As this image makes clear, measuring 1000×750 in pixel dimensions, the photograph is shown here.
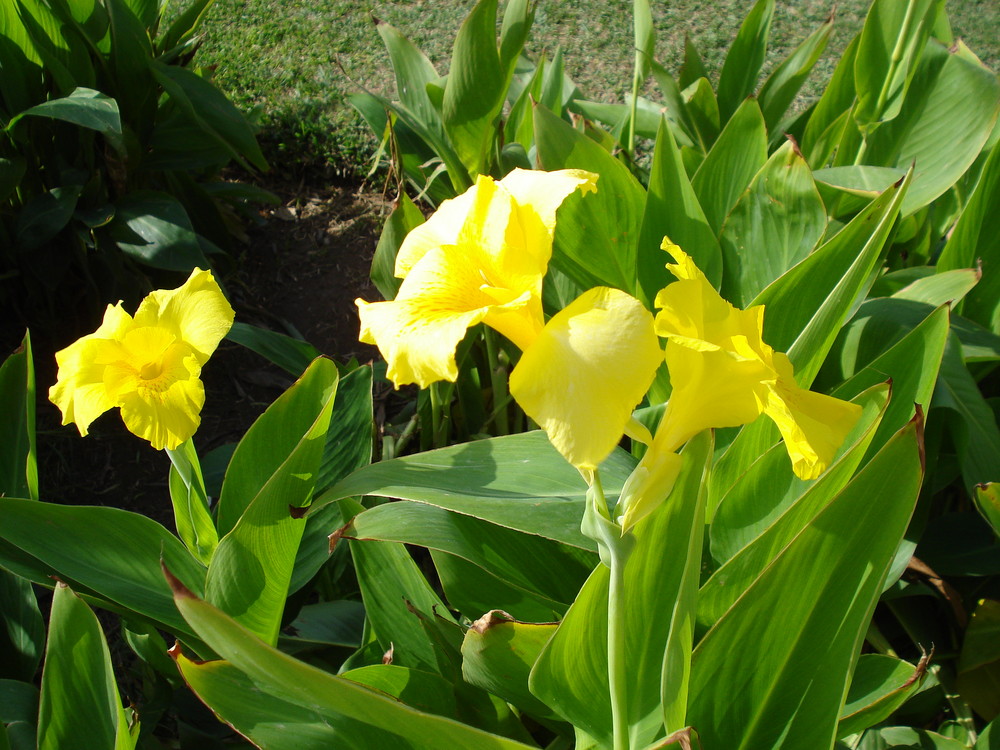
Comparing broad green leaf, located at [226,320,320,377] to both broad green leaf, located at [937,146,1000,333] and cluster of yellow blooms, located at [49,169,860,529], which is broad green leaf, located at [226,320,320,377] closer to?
cluster of yellow blooms, located at [49,169,860,529]

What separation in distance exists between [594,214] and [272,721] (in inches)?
34.7

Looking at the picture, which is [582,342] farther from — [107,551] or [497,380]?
[497,380]

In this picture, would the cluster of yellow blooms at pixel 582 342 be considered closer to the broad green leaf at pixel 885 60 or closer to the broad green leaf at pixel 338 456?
the broad green leaf at pixel 338 456

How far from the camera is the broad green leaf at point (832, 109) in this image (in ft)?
5.53

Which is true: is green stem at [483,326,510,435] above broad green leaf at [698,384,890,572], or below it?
below

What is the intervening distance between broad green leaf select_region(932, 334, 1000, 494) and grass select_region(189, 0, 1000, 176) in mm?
1911

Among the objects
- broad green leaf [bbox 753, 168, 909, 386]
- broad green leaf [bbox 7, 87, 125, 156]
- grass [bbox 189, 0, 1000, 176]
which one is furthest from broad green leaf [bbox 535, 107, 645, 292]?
grass [bbox 189, 0, 1000, 176]

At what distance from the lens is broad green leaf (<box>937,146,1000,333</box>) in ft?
4.23

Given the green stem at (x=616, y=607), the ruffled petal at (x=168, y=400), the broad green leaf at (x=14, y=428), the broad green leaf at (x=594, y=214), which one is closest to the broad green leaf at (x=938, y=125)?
the broad green leaf at (x=594, y=214)

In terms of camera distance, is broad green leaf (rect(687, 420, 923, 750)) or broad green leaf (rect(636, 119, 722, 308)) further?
broad green leaf (rect(636, 119, 722, 308))

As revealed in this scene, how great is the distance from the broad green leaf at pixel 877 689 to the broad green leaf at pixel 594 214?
2.23ft

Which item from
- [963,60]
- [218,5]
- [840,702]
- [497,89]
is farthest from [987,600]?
[218,5]

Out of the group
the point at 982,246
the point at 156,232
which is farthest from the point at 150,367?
the point at 982,246

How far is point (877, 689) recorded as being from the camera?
→ 90cm
